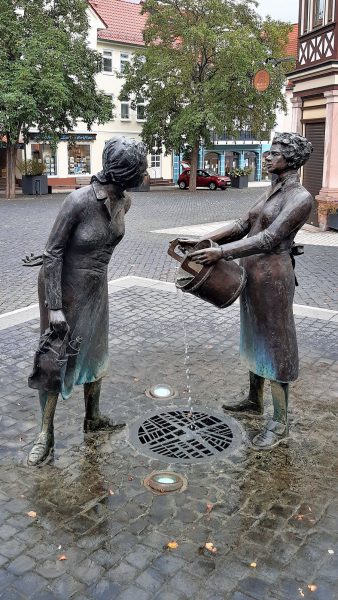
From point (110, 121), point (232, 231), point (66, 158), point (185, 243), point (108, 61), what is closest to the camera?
point (185, 243)

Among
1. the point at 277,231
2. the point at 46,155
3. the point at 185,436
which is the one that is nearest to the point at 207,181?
the point at 46,155

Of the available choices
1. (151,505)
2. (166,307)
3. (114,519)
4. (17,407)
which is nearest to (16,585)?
(114,519)

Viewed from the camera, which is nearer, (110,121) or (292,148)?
(292,148)

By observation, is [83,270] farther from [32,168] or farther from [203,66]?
[203,66]

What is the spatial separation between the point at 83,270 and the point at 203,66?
95.7ft

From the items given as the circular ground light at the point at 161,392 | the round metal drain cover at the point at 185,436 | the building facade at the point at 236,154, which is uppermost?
the building facade at the point at 236,154

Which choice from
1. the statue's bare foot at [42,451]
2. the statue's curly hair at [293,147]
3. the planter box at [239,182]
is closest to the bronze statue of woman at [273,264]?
the statue's curly hair at [293,147]

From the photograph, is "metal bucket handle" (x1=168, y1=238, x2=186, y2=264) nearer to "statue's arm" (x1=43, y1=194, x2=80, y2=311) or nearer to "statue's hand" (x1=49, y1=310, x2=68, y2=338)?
"statue's arm" (x1=43, y1=194, x2=80, y2=311)

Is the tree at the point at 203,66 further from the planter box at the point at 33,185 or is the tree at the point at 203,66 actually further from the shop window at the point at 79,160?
the shop window at the point at 79,160

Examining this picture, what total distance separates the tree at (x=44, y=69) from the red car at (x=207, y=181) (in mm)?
9010

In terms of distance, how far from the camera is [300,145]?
4.08 m

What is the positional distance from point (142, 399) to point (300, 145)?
7.83 feet

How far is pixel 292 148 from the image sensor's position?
407 centimetres

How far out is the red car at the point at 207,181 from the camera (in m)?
35.6
